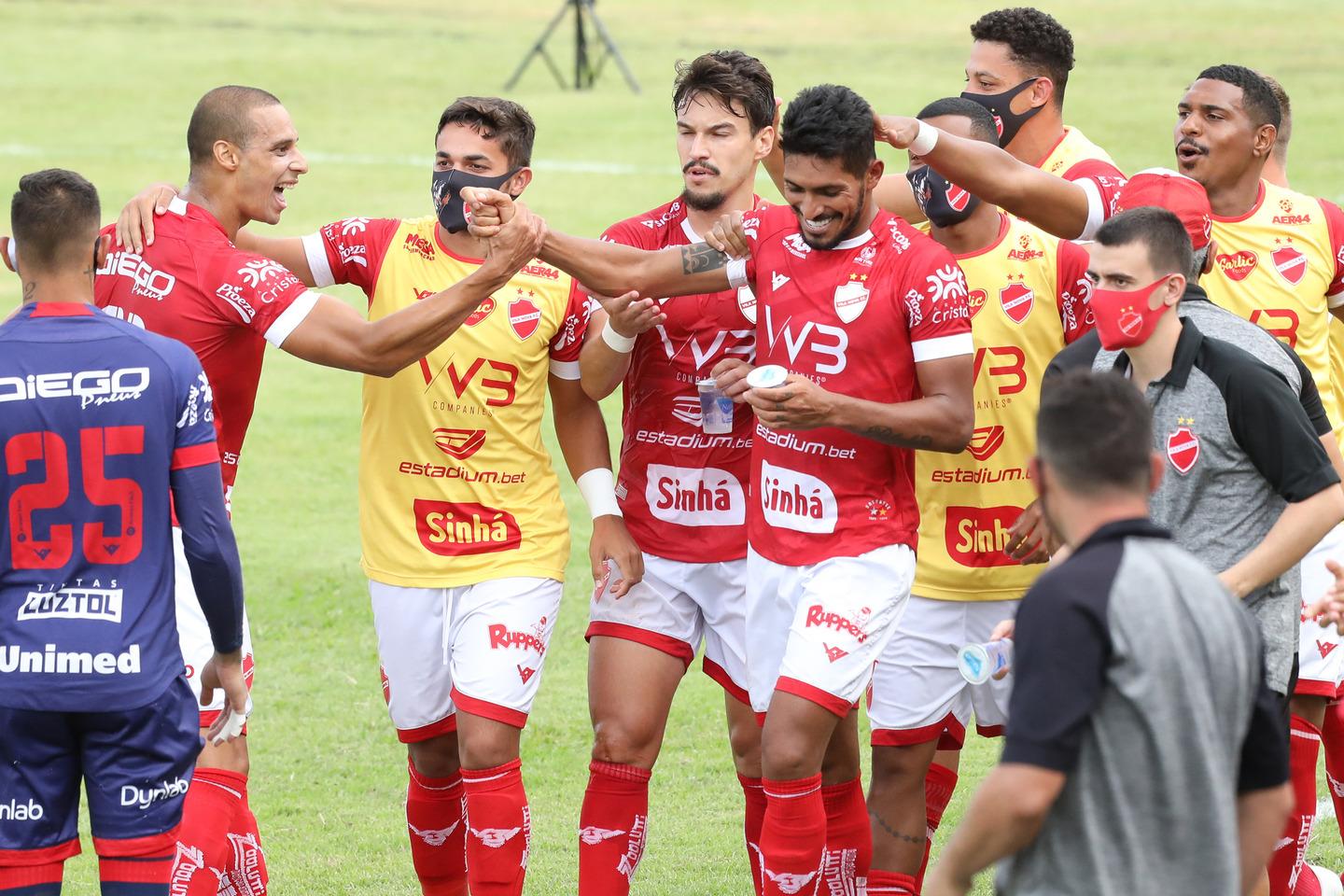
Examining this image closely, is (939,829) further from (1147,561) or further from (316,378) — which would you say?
(316,378)

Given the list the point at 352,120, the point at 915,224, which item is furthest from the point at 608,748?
the point at 352,120

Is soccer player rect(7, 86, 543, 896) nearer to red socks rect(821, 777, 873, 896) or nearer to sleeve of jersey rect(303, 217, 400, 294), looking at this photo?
sleeve of jersey rect(303, 217, 400, 294)

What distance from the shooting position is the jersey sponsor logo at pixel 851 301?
6062mm

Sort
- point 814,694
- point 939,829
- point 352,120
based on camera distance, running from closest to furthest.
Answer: point 814,694 → point 939,829 → point 352,120

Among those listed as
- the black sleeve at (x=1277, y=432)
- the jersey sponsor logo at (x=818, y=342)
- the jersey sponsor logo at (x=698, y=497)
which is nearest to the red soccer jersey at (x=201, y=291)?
the jersey sponsor logo at (x=698, y=497)

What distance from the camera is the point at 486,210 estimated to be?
21.0 ft

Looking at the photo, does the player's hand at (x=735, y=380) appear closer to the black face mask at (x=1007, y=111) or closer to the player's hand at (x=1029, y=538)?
the player's hand at (x=1029, y=538)

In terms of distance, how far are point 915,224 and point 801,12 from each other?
35.8 metres

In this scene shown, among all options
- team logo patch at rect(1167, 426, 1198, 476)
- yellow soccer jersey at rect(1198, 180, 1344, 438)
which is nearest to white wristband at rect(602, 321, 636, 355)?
team logo patch at rect(1167, 426, 1198, 476)

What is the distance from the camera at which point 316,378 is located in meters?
18.2

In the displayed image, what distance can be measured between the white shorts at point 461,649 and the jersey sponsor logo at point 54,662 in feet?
5.19

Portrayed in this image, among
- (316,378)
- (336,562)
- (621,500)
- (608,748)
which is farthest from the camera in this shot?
(316,378)

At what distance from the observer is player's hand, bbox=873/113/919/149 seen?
19.8 ft

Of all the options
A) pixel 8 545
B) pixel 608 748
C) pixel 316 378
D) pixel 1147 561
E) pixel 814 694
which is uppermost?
pixel 1147 561
